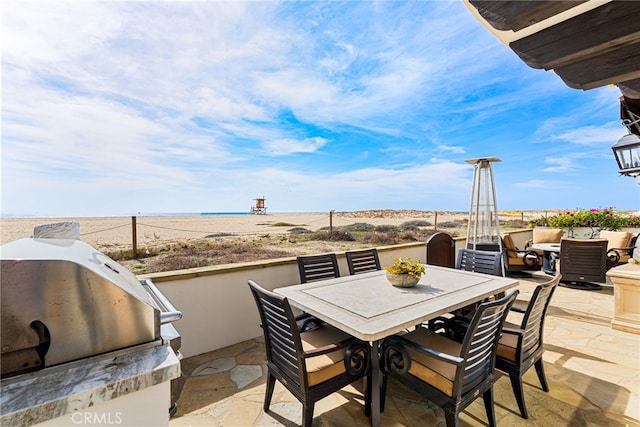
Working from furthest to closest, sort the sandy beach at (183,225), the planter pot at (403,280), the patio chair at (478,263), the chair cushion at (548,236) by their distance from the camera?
the chair cushion at (548,236), the patio chair at (478,263), the sandy beach at (183,225), the planter pot at (403,280)

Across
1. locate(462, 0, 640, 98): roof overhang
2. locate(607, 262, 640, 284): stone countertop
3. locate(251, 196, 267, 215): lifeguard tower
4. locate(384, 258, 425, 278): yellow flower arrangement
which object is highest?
locate(462, 0, 640, 98): roof overhang

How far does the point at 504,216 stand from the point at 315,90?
7.76 m

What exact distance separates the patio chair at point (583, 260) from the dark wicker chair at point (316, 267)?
435 centimetres

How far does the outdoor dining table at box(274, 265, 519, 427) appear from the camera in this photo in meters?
1.58

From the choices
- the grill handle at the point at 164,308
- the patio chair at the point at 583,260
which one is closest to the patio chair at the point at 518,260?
the patio chair at the point at 583,260

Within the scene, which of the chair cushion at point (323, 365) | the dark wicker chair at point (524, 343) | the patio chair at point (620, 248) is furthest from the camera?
the patio chair at point (620, 248)

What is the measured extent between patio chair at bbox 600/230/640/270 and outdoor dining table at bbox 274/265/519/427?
4.27 m

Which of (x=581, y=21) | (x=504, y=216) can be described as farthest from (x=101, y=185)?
(x=504, y=216)

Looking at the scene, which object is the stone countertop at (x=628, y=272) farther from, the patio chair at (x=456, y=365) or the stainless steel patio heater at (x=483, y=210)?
the patio chair at (x=456, y=365)

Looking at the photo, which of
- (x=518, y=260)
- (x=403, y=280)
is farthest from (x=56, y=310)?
(x=518, y=260)

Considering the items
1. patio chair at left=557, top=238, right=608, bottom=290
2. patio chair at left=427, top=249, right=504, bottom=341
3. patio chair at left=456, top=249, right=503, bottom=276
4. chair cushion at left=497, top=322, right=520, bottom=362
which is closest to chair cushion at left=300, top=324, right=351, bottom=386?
chair cushion at left=497, top=322, right=520, bottom=362

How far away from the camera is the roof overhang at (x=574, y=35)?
684 millimetres

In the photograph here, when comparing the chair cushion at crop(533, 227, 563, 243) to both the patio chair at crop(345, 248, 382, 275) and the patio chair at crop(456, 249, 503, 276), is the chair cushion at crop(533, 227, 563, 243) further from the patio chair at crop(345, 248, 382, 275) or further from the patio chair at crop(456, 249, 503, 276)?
the patio chair at crop(345, 248, 382, 275)

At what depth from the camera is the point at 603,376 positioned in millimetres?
2223
